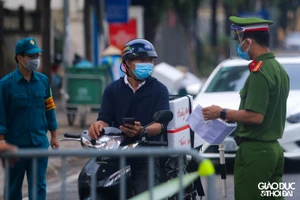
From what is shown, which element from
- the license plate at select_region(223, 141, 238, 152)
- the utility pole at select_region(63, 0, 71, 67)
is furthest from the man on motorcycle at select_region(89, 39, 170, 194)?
the utility pole at select_region(63, 0, 71, 67)

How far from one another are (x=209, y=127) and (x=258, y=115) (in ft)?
2.22

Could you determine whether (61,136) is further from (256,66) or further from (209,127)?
(256,66)

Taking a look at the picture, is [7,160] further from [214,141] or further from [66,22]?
[66,22]

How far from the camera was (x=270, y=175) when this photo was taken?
20.2 ft

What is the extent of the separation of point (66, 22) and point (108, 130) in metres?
16.9

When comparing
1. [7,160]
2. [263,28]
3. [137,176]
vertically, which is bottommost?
[137,176]

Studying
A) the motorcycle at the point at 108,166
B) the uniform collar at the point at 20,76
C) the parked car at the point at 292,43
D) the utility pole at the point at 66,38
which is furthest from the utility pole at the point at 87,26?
the parked car at the point at 292,43

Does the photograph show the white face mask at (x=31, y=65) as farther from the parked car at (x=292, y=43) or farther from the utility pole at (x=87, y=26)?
the parked car at (x=292, y=43)

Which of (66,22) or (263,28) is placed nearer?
(263,28)

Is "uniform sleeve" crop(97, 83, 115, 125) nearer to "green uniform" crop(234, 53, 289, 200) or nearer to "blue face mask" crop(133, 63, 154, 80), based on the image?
"blue face mask" crop(133, 63, 154, 80)

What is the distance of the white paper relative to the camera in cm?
660

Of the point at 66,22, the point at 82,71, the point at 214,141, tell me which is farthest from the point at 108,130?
the point at 66,22

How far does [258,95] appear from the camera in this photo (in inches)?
237

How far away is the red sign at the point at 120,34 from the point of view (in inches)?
1016
